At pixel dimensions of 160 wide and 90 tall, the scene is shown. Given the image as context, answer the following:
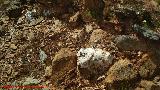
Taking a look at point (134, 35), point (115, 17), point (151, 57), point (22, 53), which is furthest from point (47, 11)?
point (151, 57)

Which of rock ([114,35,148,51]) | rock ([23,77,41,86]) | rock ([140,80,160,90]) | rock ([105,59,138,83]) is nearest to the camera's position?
rock ([140,80,160,90])

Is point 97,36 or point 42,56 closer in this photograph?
point 97,36

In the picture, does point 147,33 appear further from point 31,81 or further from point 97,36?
point 31,81

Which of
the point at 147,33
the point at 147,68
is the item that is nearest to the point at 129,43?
the point at 147,33

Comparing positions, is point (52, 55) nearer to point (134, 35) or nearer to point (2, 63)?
point (2, 63)

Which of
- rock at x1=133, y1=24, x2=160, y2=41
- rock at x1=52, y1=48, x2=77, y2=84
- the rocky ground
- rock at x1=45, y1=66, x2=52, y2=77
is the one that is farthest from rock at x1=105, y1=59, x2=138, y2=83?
rock at x1=45, y1=66, x2=52, y2=77

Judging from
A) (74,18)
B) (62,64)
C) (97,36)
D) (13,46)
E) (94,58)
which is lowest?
(13,46)

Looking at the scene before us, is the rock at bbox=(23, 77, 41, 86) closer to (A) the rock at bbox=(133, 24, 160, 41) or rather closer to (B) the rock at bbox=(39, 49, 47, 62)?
(B) the rock at bbox=(39, 49, 47, 62)
